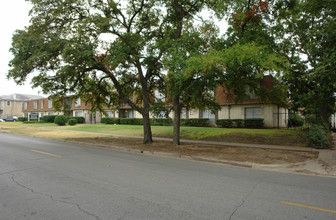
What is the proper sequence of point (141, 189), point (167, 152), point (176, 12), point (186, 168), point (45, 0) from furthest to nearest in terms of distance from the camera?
point (176, 12) < point (45, 0) < point (167, 152) < point (186, 168) < point (141, 189)

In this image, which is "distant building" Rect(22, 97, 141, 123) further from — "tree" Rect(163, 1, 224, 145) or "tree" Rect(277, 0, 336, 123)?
"tree" Rect(277, 0, 336, 123)

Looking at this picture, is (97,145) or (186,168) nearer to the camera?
(186,168)

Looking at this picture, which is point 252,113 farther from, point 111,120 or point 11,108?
point 11,108

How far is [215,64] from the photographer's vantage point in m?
8.91

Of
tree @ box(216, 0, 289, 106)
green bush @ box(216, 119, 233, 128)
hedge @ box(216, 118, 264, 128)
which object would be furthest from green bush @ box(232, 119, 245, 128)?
tree @ box(216, 0, 289, 106)

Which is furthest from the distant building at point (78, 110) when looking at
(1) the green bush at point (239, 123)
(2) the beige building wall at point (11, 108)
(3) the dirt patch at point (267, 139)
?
(3) the dirt patch at point (267, 139)

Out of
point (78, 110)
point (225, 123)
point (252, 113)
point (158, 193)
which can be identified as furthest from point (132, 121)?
point (158, 193)

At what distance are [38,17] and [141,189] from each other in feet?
40.6

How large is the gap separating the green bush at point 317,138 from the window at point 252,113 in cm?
1232

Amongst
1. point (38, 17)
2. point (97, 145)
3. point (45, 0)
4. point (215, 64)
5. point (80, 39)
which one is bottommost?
point (97, 145)

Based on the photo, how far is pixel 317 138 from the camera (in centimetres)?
1152

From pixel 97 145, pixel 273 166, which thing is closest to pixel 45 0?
Result: pixel 97 145

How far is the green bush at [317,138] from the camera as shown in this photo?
11.4 m

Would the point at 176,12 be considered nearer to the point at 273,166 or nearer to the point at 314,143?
the point at 273,166
